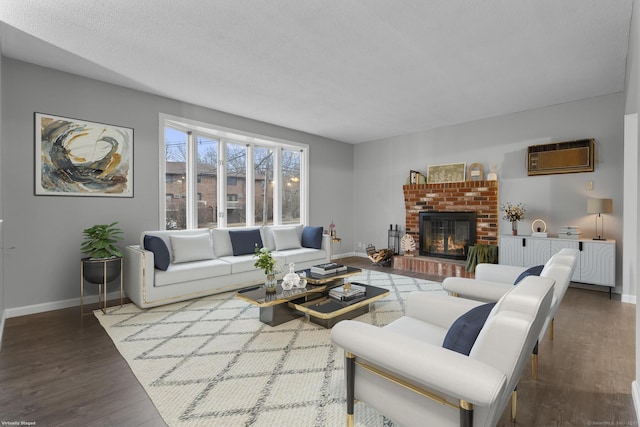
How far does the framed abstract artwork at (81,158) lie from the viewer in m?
3.51

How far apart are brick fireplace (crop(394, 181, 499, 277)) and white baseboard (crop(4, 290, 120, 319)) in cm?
466

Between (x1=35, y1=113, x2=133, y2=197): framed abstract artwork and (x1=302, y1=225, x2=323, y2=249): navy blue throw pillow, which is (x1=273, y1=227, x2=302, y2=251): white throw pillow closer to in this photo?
(x1=302, y1=225, x2=323, y2=249): navy blue throw pillow

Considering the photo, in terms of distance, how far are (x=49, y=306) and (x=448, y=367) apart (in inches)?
169

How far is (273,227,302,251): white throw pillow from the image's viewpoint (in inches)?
208

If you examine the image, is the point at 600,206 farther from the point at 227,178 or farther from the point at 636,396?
the point at 227,178

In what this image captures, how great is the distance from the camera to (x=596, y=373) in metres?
2.23

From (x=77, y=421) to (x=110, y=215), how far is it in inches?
112

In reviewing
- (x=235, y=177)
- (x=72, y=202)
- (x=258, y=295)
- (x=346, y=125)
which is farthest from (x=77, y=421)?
(x=346, y=125)

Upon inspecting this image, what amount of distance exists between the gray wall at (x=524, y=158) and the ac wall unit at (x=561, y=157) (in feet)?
0.43

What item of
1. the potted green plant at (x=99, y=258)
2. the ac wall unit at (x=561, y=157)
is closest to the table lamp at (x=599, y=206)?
the ac wall unit at (x=561, y=157)

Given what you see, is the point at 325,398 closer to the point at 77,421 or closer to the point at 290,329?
the point at 290,329

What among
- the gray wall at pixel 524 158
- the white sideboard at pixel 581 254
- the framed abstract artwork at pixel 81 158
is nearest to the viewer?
the framed abstract artwork at pixel 81 158

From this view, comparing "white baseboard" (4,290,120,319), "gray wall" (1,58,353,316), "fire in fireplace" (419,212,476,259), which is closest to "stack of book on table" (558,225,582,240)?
"fire in fireplace" (419,212,476,259)

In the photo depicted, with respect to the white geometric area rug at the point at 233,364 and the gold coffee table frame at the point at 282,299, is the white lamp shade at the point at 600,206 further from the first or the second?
the gold coffee table frame at the point at 282,299
